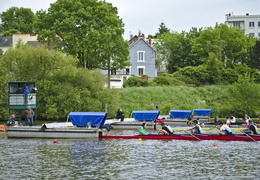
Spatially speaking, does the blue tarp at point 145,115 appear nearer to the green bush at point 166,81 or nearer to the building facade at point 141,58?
the green bush at point 166,81

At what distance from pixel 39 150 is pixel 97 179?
37.5 ft

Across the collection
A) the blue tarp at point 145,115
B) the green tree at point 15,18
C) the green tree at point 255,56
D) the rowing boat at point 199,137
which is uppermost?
the green tree at point 15,18

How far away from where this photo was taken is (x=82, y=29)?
234 feet

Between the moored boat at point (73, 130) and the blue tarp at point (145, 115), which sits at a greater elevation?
the blue tarp at point (145, 115)

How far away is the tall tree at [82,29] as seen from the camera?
70000mm

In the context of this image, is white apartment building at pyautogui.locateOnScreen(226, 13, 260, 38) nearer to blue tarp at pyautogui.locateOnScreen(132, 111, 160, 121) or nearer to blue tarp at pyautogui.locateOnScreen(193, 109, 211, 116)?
blue tarp at pyautogui.locateOnScreen(193, 109, 211, 116)

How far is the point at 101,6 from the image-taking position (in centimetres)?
7150

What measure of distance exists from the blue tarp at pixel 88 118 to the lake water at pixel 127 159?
7.85 ft

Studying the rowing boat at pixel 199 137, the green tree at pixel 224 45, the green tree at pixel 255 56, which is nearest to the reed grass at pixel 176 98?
the green tree at pixel 255 56

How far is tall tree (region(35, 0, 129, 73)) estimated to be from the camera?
70.0 m

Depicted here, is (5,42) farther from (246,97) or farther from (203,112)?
(246,97)

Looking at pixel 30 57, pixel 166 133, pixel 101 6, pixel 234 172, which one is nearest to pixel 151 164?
pixel 234 172

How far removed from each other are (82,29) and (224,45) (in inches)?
1727

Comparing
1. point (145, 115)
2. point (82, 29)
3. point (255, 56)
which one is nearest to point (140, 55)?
point (255, 56)
